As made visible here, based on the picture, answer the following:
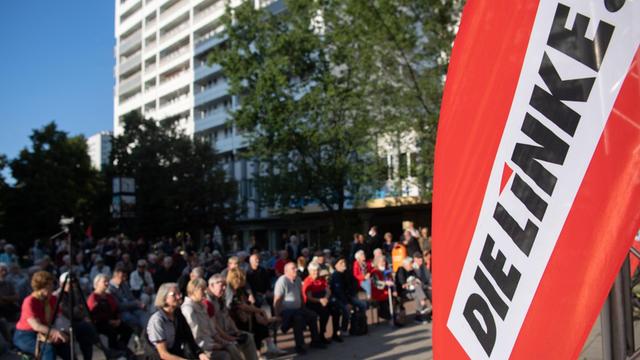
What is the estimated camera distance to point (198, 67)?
6019 cm

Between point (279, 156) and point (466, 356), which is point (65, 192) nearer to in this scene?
Result: point (279, 156)

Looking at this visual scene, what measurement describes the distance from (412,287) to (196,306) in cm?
623

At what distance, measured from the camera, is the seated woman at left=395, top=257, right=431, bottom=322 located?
1170cm

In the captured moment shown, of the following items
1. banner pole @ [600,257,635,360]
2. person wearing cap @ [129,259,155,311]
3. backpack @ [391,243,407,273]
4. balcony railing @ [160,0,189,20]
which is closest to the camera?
banner pole @ [600,257,635,360]

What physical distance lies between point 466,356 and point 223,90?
55.7 metres

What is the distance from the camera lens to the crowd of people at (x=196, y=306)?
6.46 m

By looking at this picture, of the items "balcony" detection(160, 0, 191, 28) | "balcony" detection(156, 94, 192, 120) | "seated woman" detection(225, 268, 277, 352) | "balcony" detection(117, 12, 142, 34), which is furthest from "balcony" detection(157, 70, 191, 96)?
"seated woman" detection(225, 268, 277, 352)

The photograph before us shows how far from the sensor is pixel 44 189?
124 ft

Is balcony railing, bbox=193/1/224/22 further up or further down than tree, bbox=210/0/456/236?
further up

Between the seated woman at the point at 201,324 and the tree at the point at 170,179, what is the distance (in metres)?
32.0

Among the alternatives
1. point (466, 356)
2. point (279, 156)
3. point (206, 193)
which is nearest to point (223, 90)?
point (206, 193)

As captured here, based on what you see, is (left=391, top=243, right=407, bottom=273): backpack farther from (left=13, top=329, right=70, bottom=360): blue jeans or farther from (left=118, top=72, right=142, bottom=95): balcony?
(left=118, top=72, right=142, bottom=95): balcony

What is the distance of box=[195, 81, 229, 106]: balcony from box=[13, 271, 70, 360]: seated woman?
48.9 m

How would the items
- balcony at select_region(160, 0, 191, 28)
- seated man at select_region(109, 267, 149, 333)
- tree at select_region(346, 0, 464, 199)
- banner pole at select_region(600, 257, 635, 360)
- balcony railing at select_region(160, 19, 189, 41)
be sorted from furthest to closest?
balcony railing at select_region(160, 19, 189, 41) → balcony at select_region(160, 0, 191, 28) → tree at select_region(346, 0, 464, 199) → seated man at select_region(109, 267, 149, 333) → banner pole at select_region(600, 257, 635, 360)
